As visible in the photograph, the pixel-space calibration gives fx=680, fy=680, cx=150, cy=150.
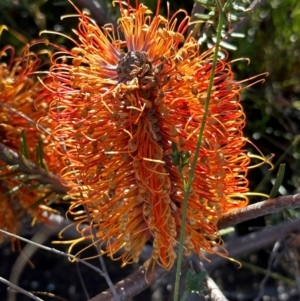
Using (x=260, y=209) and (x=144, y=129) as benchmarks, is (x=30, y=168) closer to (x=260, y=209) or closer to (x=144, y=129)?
(x=144, y=129)

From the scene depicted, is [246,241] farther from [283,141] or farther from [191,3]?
[191,3]

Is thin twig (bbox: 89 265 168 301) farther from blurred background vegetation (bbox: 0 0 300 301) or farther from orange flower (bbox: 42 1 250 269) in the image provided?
blurred background vegetation (bbox: 0 0 300 301)

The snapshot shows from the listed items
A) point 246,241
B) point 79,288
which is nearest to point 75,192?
point 246,241

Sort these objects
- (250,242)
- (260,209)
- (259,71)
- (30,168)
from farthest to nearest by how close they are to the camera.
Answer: (259,71)
(250,242)
(30,168)
(260,209)

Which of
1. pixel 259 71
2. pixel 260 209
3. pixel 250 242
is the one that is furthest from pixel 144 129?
pixel 259 71

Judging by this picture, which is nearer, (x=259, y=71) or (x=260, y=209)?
(x=260, y=209)

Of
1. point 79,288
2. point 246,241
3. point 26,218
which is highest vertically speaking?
point 26,218
